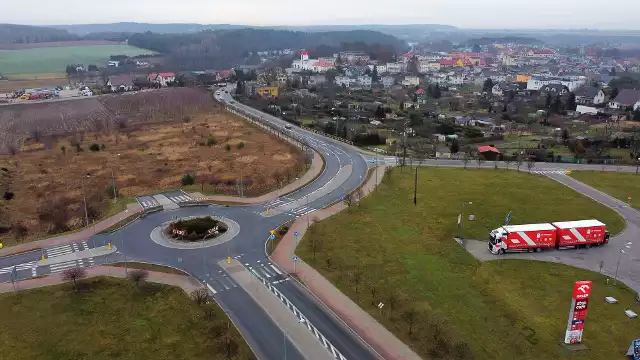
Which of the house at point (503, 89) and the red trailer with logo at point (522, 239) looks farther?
the house at point (503, 89)

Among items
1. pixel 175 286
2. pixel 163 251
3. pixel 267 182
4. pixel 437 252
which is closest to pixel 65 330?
pixel 175 286

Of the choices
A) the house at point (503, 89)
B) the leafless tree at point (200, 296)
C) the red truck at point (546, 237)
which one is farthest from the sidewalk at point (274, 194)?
the house at point (503, 89)

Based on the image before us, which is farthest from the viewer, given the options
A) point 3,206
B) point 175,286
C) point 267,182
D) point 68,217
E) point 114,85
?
point 114,85

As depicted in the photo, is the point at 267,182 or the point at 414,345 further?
the point at 267,182

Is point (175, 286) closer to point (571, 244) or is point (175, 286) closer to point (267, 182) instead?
point (267, 182)

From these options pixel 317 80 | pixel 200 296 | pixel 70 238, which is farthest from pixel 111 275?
pixel 317 80

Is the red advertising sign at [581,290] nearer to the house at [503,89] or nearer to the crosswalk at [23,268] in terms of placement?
the crosswalk at [23,268]
